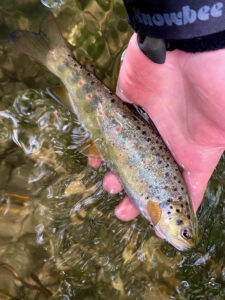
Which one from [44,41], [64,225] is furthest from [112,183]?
[44,41]

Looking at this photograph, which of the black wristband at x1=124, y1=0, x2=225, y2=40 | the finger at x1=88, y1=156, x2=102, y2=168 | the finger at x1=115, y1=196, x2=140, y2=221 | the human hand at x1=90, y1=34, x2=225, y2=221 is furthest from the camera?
the finger at x1=88, y1=156, x2=102, y2=168

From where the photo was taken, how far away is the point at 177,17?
178 centimetres

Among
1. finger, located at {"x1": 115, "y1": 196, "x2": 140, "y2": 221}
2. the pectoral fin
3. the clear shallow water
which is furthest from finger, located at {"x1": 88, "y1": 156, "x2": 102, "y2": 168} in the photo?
the pectoral fin

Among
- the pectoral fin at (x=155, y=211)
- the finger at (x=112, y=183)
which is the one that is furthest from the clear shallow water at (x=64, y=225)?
the pectoral fin at (x=155, y=211)

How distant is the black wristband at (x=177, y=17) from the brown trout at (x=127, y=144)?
2.48 feet

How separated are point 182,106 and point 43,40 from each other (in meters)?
1.14

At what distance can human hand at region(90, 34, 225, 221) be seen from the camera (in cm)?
219

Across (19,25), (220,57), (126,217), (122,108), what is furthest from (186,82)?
(19,25)

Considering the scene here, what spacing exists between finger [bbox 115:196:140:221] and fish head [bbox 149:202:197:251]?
0.25 metres

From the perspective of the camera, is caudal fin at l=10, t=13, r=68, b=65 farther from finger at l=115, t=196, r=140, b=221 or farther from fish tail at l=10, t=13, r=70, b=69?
finger at l=115, t=196, r=140, b=221

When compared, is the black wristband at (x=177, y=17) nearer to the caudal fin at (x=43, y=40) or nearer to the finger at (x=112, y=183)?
the caudal fin at (x=43, y=40)

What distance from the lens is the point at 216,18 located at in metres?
1.82

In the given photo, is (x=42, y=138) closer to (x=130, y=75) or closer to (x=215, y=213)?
(x=130, y=75)

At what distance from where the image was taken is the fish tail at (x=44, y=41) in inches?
103
